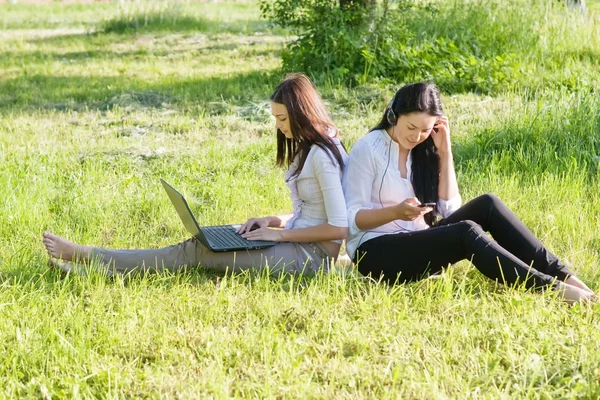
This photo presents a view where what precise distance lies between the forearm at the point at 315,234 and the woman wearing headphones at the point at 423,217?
0.31 feet

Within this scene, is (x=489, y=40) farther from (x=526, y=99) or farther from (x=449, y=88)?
(x=526, y=99)

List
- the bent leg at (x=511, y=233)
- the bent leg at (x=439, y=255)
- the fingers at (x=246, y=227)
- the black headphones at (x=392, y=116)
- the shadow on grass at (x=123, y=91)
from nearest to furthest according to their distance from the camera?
→ the bent leg at (x=439, y=255) < the bent leg at (x=511, y=233) < the black headphones at (x=392, y=116) < the fingers at (x=246, y=227) < the shadow on grass at (x=123, y=91)

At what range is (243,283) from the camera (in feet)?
15.4

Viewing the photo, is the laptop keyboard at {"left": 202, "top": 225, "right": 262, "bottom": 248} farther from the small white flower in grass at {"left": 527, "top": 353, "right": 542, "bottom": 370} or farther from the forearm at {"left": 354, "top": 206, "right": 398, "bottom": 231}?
the small white flower in grass at {"left": 527, "top": 353, "right": 542, "bottom": 370}

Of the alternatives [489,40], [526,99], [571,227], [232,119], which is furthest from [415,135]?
[489,40]

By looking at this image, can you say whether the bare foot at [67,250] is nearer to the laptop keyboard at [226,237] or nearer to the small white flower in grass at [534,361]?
the laptop keyboard at [226,237]

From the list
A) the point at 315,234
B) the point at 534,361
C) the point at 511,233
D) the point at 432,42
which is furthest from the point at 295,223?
the point at 432,42

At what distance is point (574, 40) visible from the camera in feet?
35.1

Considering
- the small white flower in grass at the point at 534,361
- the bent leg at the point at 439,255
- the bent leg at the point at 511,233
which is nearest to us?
the small white flower in grass at the point at 534,361

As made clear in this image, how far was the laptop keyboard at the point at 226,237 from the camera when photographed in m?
4.84

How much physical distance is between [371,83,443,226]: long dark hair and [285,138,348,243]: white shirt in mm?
363

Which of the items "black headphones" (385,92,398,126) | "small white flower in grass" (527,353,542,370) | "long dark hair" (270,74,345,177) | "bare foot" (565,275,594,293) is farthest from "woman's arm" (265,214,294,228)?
"small white flower in grass" (527,353,542,370)

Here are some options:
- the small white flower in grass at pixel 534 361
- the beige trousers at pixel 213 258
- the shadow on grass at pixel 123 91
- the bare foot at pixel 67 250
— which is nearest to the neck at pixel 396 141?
the beige trousers at pixel 213 258

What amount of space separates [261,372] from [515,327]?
48.1 inches
